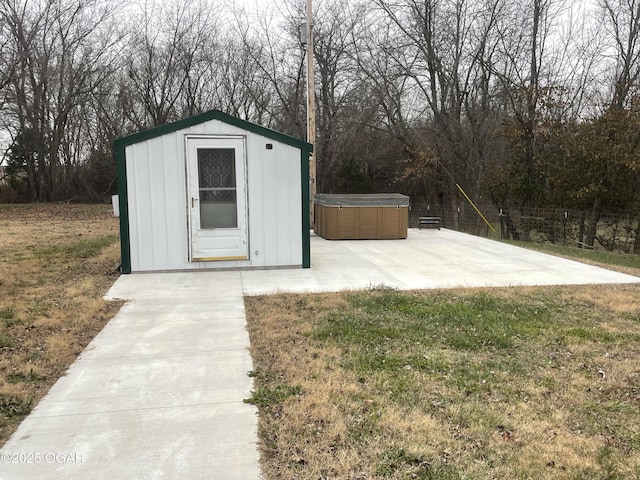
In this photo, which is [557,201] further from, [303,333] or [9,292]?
[9,292]

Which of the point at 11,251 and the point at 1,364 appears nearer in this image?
the point at 1,364

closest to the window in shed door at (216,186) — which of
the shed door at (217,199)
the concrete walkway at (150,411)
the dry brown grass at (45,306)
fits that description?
the shed door at (217,199)

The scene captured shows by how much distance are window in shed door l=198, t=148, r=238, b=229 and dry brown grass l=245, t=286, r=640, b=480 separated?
2.40 metres

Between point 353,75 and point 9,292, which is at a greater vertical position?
point 353,75

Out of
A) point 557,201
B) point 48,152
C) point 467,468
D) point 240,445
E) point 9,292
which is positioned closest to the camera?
point 467,468

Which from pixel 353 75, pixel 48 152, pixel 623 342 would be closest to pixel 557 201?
pixel 353 75

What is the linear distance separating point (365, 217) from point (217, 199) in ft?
16.6

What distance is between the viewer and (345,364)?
375 cm

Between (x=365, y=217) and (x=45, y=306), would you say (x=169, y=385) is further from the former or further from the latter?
(x=365, y=217)

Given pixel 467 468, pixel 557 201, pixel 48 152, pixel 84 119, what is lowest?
pixel 467 468

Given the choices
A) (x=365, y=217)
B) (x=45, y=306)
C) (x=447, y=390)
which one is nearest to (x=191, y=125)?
(x=45, y=306)

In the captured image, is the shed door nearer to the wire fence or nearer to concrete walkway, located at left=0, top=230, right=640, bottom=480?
concrete walkway, located at left=0, top=230, right=640, bottom=480

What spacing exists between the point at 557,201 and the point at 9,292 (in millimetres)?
14272

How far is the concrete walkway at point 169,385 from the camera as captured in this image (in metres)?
2.47
